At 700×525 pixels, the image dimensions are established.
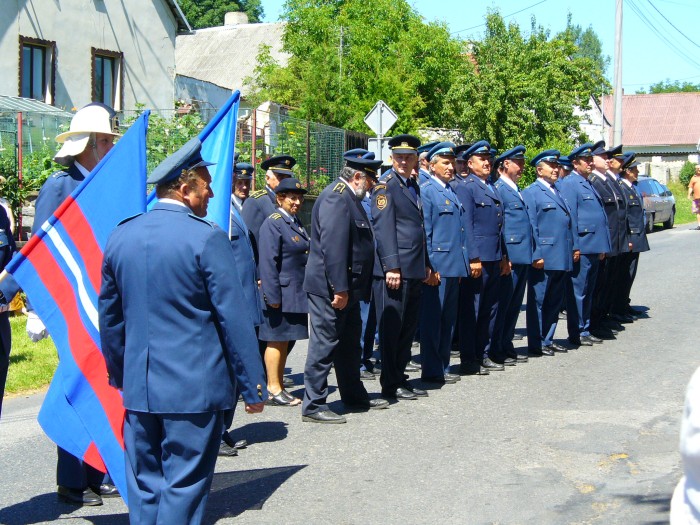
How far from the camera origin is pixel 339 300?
24.7 feet

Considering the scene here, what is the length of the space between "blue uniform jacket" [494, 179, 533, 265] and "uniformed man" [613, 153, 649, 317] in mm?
2742

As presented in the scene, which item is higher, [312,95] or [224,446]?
[312,95]

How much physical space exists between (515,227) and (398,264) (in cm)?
236

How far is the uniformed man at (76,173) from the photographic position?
552cm

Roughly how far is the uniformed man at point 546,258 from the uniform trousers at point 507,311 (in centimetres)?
33

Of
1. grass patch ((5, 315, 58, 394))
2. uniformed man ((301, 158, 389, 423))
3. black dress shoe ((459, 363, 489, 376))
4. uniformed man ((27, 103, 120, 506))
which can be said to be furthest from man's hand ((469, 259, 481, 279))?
uniformed man ((27, 103, 120, 506))

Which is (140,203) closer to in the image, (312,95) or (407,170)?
(407,170)

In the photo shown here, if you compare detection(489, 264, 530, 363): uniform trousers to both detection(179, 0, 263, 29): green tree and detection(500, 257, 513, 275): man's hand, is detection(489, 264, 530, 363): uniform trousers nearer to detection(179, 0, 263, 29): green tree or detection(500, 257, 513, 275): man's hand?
detection(500, 257, 513, 275): man's hand

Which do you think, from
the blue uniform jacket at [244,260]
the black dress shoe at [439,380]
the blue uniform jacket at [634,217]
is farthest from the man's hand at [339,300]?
the blue uniform jacket at [634,217]

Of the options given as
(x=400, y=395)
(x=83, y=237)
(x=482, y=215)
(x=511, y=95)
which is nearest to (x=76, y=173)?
(x=83, y=237)

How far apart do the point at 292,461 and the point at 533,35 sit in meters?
27.4

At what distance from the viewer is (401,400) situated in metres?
8.41

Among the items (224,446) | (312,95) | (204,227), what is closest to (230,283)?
(204,227)

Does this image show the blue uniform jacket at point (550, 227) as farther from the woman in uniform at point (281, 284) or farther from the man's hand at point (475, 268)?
the woman in uniform at point (281, 284)
